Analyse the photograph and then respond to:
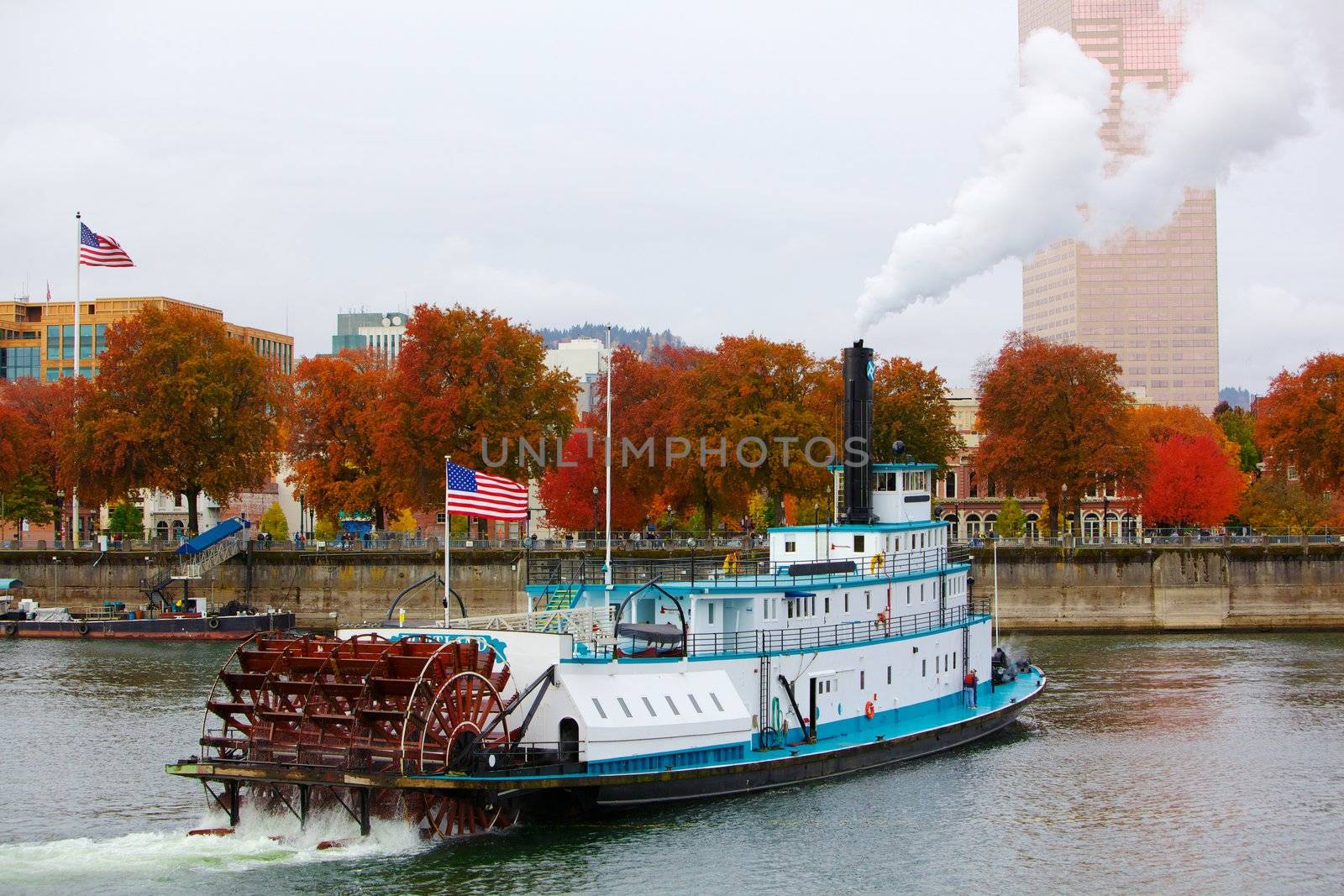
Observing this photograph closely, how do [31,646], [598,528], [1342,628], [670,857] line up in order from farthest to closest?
[598,528]
[1342,628]
[31,646]
[670,857]

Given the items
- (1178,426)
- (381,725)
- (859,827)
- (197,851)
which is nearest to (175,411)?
(381,725)

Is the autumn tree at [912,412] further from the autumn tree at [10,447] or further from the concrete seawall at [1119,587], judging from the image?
the autumn tree at [10,447]

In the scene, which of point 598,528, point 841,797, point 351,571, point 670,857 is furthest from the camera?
point 598,528

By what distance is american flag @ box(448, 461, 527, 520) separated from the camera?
1431 inches

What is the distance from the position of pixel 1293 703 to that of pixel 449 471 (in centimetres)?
2817

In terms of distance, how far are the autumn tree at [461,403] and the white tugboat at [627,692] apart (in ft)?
108

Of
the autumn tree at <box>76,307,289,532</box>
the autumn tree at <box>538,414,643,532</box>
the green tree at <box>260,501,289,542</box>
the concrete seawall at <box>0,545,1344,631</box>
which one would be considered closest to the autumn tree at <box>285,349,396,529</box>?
the autumn tree at <box>76,307,289,532</box>

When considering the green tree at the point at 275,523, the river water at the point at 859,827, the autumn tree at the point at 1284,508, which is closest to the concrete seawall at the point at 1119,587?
the autumn tree at the point at 1284,508

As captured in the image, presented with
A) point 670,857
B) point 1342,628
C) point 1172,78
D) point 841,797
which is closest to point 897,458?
point 841,797

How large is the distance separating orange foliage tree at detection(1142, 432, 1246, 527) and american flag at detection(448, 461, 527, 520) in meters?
67.1

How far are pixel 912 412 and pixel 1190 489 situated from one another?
24.4m

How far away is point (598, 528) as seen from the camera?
3408 inches

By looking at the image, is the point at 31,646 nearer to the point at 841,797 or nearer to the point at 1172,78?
the point at 841,797

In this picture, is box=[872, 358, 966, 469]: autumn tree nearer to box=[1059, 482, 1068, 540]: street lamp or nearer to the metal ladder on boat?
box=[1059, 482, 1068, 540]: street lamp
